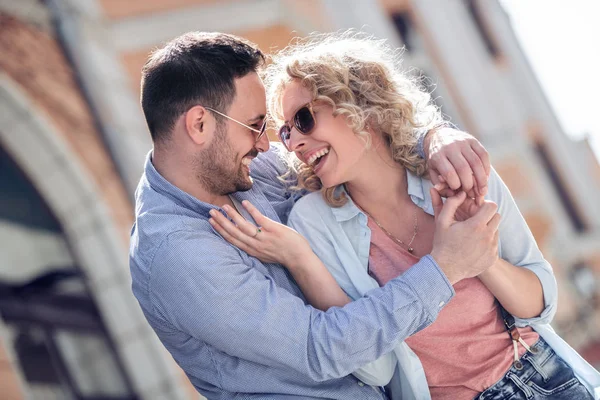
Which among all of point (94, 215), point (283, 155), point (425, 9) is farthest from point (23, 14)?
point (425, 9)

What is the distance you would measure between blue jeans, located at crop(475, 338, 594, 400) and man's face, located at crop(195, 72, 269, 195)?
110 centimetres

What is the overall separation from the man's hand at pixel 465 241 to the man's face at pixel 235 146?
0.72 metres

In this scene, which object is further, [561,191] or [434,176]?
[561,191]

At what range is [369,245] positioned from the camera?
289 cm

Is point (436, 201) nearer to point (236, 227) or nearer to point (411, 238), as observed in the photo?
point (411, 238)

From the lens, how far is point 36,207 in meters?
7.06

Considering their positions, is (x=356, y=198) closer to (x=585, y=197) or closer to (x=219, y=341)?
(x=219, y=341)

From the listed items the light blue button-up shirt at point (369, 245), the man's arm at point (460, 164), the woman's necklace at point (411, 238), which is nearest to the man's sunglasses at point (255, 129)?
the light blue button-up shirt at point (369, 245)

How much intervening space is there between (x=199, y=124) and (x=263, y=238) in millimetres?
519

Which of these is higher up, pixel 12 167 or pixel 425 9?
pixel 12 167

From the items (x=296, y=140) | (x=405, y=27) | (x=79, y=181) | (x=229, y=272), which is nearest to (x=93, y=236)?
(x=79, y=181)

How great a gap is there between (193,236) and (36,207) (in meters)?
4.81

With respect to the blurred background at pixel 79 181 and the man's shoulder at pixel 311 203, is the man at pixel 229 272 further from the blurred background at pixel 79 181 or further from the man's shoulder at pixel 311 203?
the blurred background at pixel 79 181

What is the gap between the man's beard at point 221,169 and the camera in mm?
2932
